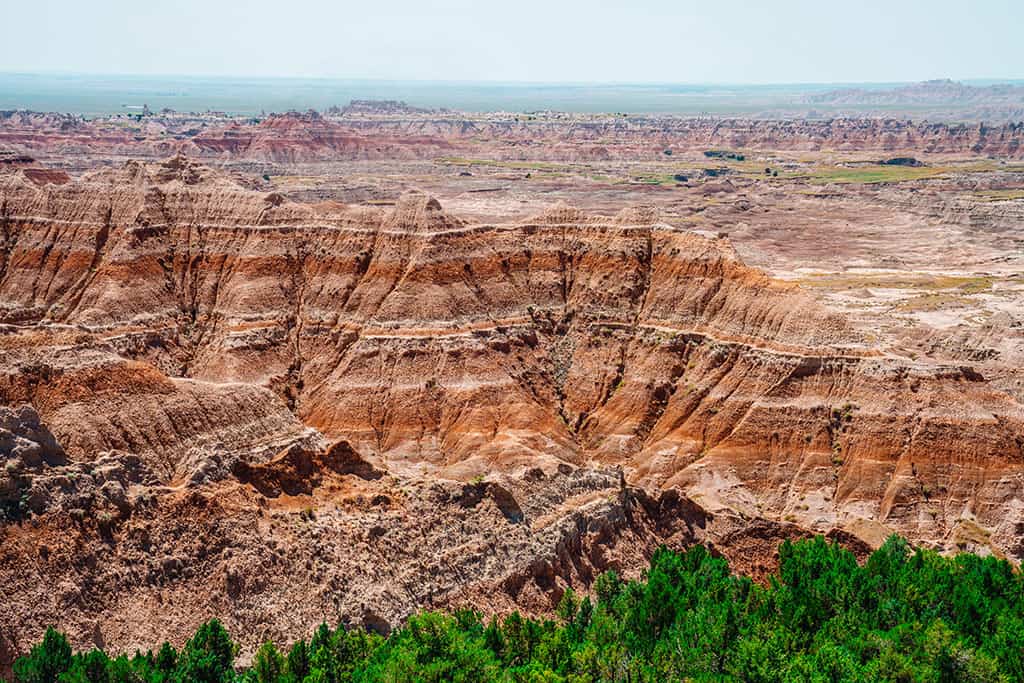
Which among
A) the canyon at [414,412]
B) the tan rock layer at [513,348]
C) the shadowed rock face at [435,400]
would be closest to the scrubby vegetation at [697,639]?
the canyon at [414,412]

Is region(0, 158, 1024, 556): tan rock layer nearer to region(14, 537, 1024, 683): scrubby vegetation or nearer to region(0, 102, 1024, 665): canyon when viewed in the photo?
region(0, 102, 1024, 665): canyon

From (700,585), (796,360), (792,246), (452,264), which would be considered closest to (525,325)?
(452,264)

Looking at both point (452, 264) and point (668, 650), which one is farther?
point (452, 264)

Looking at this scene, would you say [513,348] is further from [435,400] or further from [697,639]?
[697,639]

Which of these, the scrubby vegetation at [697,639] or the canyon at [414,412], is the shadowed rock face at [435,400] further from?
the scrubby vegetation at [697,639]

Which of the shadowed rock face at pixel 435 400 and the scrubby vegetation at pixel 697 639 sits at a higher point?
the shadowed rock face at pixel 435 400

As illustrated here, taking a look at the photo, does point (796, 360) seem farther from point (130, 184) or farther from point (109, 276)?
point (130, 184)

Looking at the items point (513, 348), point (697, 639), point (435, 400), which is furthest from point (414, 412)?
point (697, 639)
